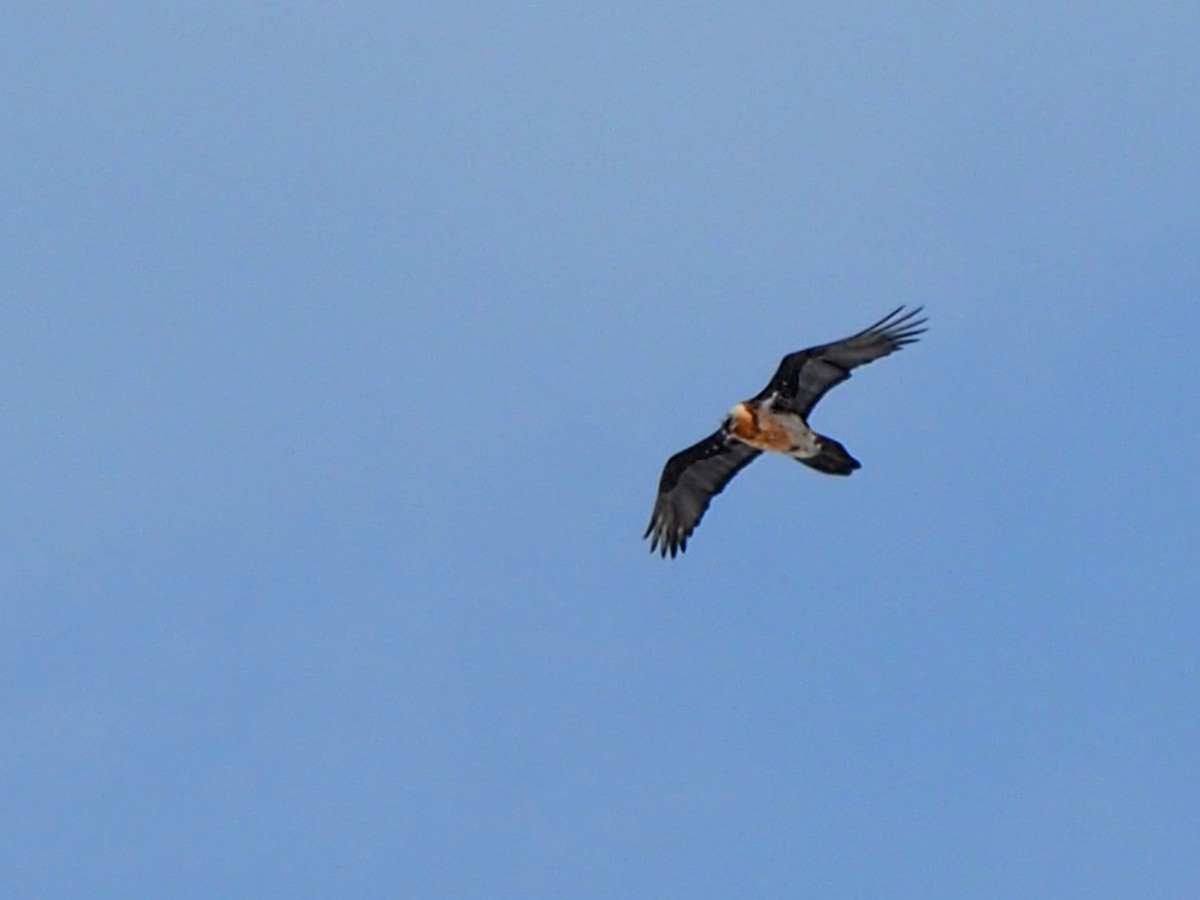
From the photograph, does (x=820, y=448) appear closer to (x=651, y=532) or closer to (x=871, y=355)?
(x=871, y=355)

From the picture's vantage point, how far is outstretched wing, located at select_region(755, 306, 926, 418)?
48031 millimetres

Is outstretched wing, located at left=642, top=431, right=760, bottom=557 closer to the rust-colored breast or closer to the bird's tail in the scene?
the rust-colored breast

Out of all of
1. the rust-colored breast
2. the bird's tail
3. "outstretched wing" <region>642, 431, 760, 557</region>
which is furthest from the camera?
"outstretched wing" <region>642, 431, 760, 557</region>

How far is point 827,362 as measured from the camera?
48.4 m

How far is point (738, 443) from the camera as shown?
5100 centimetres

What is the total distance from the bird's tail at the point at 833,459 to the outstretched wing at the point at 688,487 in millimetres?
4044

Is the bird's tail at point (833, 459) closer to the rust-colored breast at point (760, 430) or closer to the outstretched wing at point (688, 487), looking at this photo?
the rust-colored breast at point (760, 430)

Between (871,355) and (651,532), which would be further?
(651,532)

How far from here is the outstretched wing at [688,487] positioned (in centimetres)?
5141

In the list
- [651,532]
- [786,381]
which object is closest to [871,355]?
[786,381]

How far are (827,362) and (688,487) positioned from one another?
216 inches

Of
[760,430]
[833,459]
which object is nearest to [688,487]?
[760,430]

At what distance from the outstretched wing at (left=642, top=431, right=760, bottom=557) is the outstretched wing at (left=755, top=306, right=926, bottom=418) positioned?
2.86 meters

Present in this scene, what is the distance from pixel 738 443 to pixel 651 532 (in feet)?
10.5
